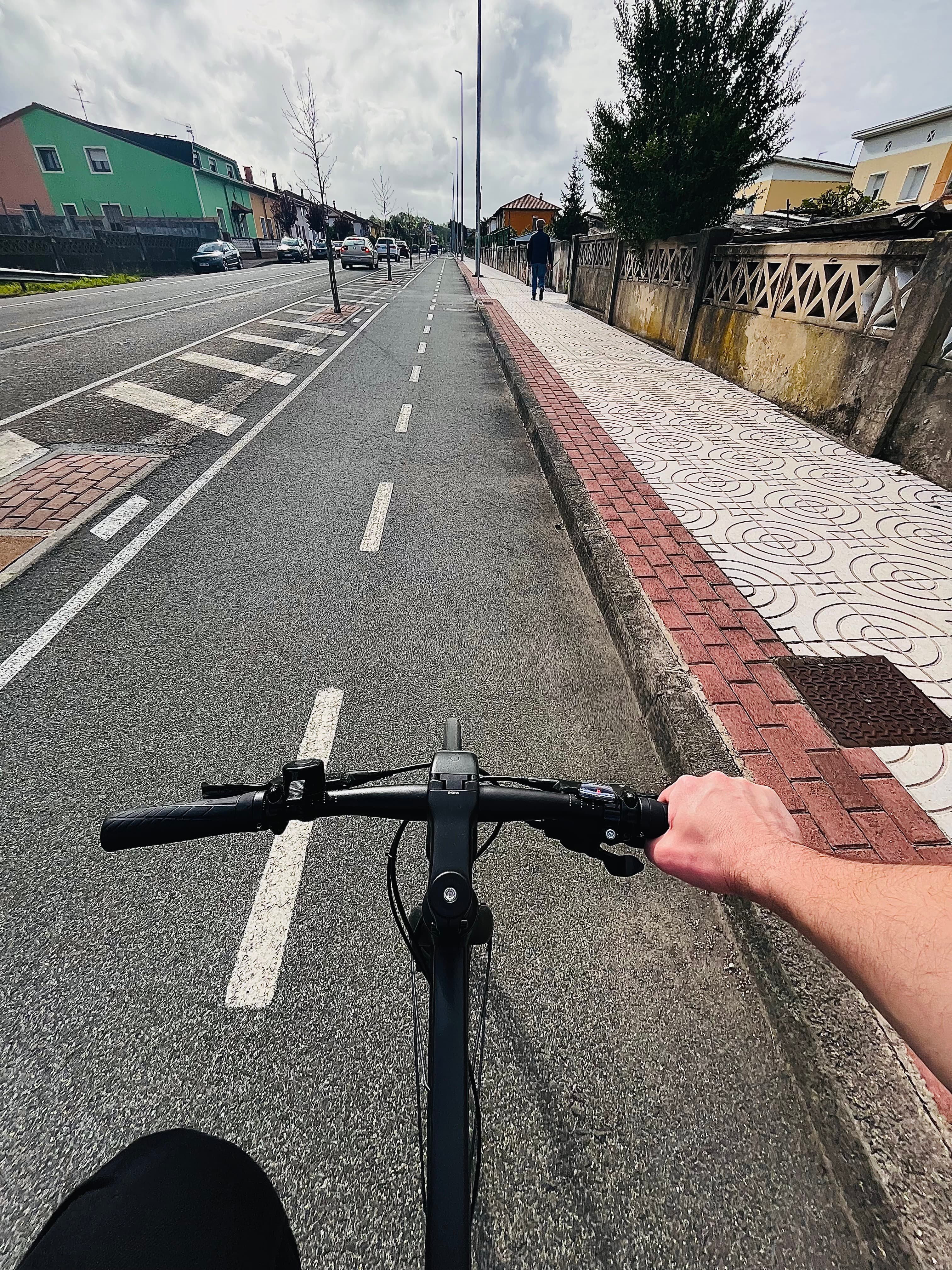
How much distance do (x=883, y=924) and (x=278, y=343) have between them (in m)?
15.1

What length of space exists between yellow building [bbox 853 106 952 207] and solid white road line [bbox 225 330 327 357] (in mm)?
31245

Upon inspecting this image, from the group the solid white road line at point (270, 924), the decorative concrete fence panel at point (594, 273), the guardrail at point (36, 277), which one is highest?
the decorative concrete fence panel at point (594, 273)

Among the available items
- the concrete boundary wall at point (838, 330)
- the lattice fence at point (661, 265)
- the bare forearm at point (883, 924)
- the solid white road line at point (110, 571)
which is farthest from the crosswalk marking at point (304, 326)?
the bare forearm at point (883, 924)

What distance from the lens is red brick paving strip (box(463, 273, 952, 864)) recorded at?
2.26m

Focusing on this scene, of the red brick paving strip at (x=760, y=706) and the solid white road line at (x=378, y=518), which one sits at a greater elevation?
the red brick paving strip at (x=760, y=706)

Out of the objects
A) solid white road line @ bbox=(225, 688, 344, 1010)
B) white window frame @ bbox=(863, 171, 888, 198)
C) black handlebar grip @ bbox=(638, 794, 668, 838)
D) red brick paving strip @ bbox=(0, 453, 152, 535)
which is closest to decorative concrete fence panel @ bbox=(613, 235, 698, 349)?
red brick paving strip @ bbox=(0, 453, 152, 535)

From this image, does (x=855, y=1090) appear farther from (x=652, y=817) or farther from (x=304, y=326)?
(x=304, y=326)

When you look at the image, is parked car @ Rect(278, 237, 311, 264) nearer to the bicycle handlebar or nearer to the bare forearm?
the bicycle handlebar

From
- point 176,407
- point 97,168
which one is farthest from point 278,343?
point 97,168

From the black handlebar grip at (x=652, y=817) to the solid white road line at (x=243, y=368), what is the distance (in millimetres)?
10462

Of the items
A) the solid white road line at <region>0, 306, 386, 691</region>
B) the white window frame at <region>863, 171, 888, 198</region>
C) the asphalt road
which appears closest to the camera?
the asphalt road

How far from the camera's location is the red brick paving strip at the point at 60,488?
5137mm

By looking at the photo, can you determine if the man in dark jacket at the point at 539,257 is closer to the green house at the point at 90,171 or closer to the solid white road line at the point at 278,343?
the solid white road line at the point at 278,343

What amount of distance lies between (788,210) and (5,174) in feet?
206
